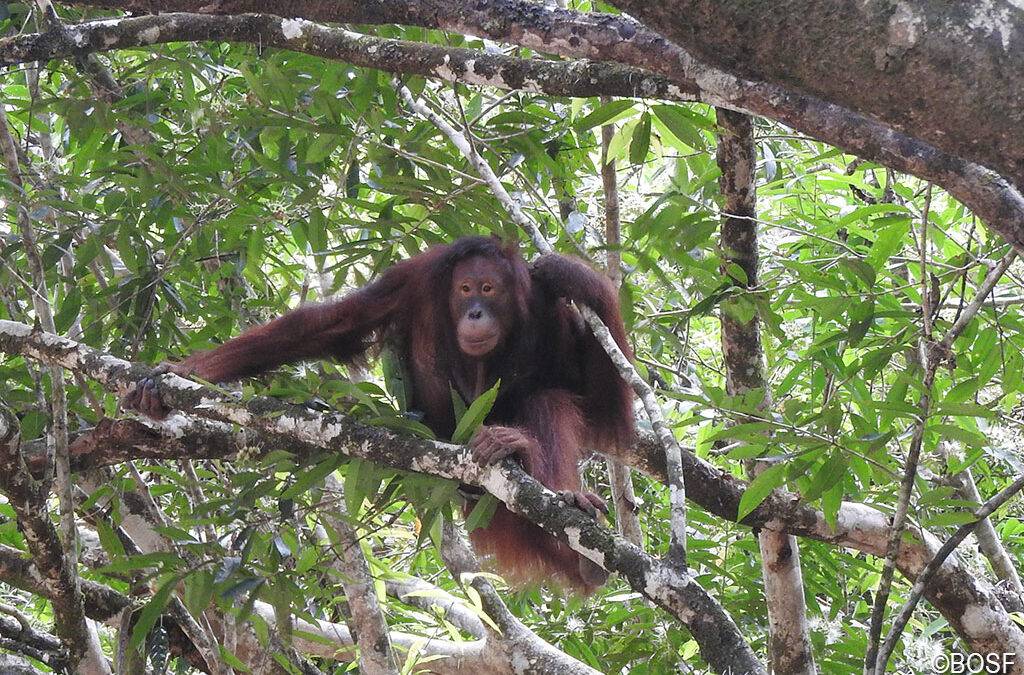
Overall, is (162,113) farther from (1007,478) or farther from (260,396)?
(1007,478)

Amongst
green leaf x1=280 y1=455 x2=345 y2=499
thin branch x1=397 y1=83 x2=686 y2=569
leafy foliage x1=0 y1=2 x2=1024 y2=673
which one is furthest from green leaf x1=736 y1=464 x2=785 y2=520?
green leaf x1=280 y1=455 x2=345 y2=499

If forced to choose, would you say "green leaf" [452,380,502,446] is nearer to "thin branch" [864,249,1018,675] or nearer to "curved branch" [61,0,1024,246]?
A: "curved branch" [61,0,1024,246]

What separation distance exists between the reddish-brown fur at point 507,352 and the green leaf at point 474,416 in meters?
0.70

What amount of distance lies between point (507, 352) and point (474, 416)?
136cm

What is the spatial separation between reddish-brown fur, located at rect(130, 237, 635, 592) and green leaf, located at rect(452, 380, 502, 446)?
27.4 inches

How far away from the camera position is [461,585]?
3.62 meters

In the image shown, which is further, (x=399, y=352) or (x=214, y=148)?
(x=399, y=352)

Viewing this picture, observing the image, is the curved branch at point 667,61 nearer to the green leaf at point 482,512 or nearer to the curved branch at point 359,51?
the curved branch at point 359,51

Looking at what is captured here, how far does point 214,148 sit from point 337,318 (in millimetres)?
727

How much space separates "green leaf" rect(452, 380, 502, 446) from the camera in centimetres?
260

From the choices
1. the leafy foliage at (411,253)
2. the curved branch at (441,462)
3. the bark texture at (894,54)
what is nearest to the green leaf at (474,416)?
the leafy foliage at (411,253)

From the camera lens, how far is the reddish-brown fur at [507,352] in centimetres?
356

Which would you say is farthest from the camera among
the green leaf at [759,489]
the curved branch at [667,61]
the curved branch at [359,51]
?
the green leaf at [759,489]

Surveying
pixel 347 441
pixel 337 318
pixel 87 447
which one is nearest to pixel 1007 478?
pixel 337 318
